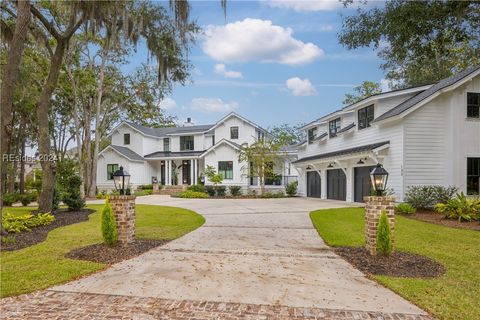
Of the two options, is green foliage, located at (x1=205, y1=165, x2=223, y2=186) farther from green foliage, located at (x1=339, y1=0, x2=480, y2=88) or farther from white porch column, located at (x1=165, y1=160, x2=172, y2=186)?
green foliage, located at (x1=339, y1=0, x2=480, y2=88)

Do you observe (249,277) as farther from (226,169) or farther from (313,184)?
(226,169)

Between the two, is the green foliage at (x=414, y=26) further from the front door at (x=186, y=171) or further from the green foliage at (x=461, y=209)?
the front door at (x=186, y=171)

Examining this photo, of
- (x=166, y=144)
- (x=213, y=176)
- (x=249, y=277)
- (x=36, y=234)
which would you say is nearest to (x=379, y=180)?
(x=249, y=277)

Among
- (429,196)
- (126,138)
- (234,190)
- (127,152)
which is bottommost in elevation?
(234,190)

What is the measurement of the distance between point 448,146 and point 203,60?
10.8 metres

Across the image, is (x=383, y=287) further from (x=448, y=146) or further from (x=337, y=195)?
(x=337, y=195)

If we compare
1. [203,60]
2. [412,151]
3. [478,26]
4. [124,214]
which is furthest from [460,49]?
[124,214]

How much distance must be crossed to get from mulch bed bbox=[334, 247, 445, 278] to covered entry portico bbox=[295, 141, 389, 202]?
9.03 metres

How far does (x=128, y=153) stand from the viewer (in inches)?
1159

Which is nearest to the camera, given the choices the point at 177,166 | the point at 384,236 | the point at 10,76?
the point at 384,236

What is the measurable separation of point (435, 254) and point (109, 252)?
6453 mm

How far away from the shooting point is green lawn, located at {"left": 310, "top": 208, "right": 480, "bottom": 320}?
4094 mm

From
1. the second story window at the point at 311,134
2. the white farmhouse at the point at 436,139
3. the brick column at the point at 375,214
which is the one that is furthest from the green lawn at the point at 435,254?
the second story window at the point at 311,134

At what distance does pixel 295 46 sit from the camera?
17.2 m
